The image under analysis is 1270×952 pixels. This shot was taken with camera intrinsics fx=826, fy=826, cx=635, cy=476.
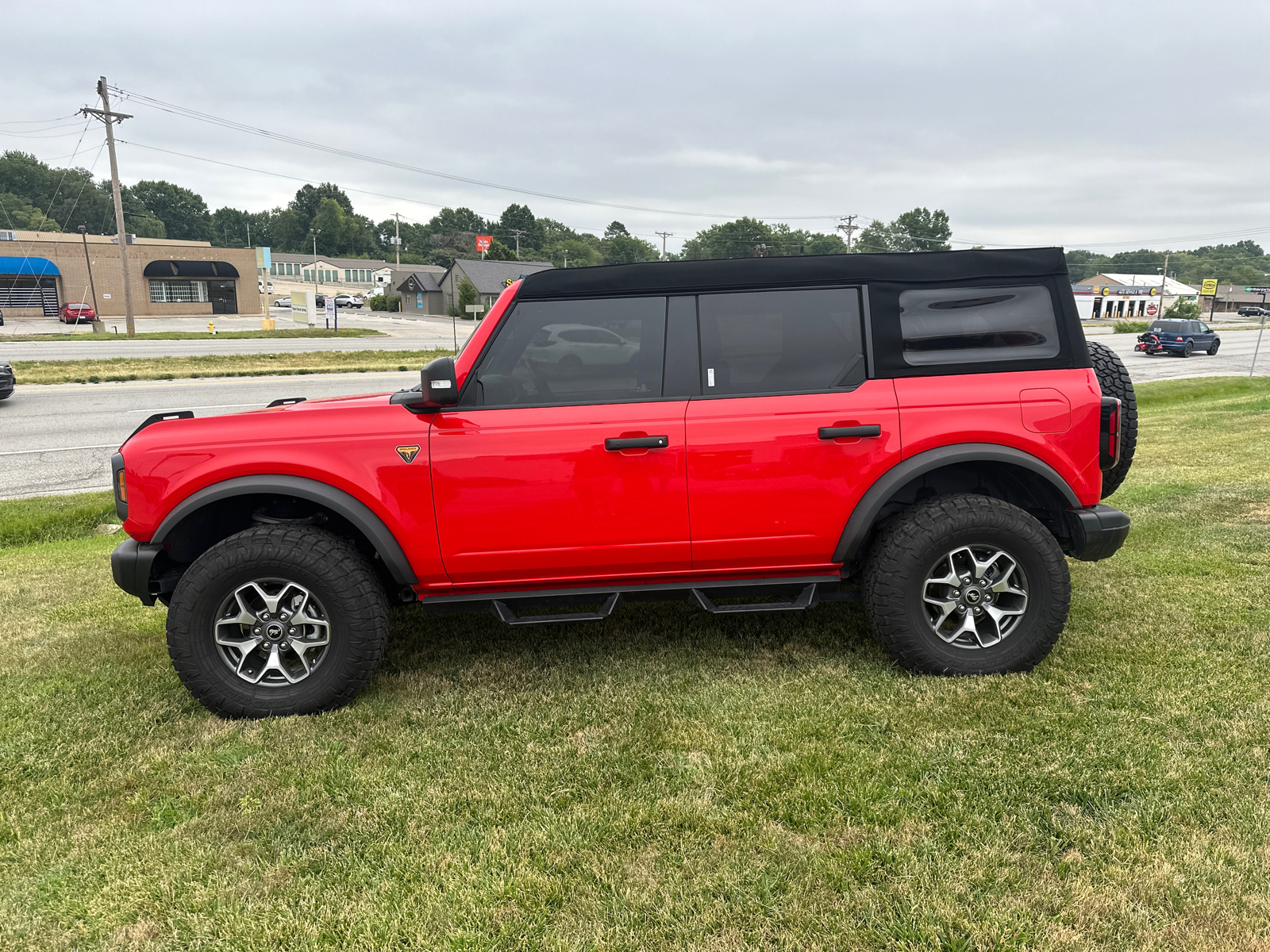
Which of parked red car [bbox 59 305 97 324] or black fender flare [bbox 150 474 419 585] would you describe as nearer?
black fender flare [bbox 150 474 419 585]

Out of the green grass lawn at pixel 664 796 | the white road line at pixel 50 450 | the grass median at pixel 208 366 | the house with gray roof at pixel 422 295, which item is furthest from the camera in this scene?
the house with gray roof at pixel 422 295

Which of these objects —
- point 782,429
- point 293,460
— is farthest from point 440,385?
point 782,429

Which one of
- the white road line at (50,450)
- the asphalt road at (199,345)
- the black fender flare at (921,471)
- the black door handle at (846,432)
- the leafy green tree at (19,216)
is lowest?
the white road line at (50,450)

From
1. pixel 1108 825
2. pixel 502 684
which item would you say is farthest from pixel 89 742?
pixel 1108 825

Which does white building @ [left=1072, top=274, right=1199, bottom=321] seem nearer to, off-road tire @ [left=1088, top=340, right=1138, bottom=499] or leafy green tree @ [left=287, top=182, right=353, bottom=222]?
off-road tire @ [left=1088, top=340, right=1138, bottom=499]

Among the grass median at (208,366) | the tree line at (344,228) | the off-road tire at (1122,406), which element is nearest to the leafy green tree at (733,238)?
the tree line at (344,228)

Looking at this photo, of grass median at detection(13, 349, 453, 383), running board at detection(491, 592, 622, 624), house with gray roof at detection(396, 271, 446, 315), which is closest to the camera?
running board at detection(491, 592, 622, 624)

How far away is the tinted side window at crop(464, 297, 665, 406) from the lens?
369 centimetres

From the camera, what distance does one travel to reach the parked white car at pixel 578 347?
146 inches

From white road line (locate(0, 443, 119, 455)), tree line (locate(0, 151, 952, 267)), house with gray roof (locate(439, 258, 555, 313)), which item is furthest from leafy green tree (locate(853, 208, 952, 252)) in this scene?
white road line (locate(0, 443, 119, 455))

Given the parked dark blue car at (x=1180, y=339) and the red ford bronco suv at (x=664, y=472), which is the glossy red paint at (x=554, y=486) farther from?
the parked dark blue car at (x=1180, y=339)

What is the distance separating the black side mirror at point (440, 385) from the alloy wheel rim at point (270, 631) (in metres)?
0.98

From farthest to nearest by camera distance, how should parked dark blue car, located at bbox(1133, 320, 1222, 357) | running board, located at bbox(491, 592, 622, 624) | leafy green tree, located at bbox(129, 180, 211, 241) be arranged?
1. leafy green tree, located at bbox(129, 180, 211, 241)
2. parked dark blue car, located at bbox(1133, 320, 1222, 357)
3. running board, located at bbox(491, 592, 622, 624)

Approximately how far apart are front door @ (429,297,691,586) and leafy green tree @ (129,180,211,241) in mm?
144804
